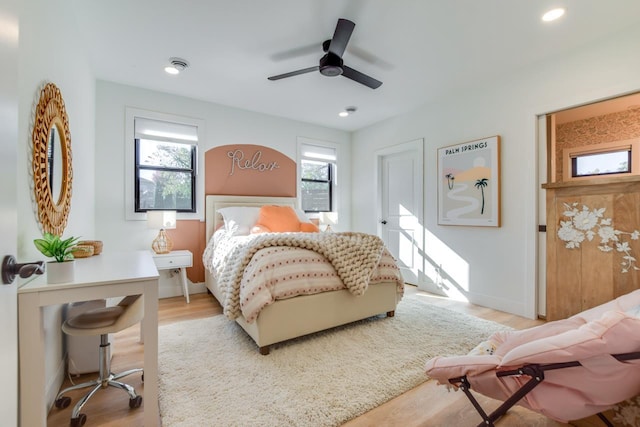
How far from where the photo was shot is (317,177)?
16.3ft

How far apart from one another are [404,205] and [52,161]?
387cm

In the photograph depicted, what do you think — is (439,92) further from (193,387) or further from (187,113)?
(193,387)

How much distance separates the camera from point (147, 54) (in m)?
2.72

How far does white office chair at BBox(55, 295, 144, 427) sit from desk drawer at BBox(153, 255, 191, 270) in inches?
62.0

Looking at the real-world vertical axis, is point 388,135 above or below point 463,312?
above

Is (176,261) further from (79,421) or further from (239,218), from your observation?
(79,421)

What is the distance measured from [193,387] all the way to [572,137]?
5.28 meters

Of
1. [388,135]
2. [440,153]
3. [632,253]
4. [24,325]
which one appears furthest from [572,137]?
[24,325]

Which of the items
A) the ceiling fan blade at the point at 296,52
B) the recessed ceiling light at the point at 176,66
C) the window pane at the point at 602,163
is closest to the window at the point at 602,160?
the window pane at the point at 602,163

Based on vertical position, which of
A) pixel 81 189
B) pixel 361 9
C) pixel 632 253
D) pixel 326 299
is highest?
pixel 361 9

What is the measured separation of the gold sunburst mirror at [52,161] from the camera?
151 centimetres

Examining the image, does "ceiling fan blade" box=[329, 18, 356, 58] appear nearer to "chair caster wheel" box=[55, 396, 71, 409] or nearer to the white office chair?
the white office chair

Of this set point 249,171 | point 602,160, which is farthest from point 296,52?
point 602,160

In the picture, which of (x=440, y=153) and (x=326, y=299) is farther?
(x=440, y=153)
